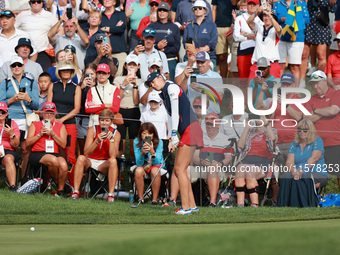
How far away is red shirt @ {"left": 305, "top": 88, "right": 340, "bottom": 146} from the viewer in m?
12.8

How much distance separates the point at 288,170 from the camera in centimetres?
1256

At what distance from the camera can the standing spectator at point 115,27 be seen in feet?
51.4

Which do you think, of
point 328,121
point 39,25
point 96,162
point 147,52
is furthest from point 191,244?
point 39,25

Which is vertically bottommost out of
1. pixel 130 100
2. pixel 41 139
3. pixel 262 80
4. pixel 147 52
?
pixel 41 139

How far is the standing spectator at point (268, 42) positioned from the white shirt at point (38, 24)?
4.37 metres

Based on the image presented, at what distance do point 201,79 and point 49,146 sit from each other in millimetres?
3227

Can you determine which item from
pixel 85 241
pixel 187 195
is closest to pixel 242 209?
pixel 187 195

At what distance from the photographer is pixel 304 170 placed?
12422 mm

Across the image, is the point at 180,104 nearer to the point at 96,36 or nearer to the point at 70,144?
the point at 70,144

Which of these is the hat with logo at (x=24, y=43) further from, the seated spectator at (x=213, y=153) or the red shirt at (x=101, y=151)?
the seated spectator at (x=213, y=153)

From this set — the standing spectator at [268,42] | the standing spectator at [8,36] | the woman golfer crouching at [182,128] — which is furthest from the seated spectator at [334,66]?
the standing spectator at [8,36]

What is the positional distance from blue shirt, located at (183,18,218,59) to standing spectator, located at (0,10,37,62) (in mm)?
3270

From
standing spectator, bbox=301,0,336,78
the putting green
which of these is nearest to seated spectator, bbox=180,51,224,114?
standing spectator, bbox=301,0,336,78

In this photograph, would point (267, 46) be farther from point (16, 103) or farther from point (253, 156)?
point (16, 103)
